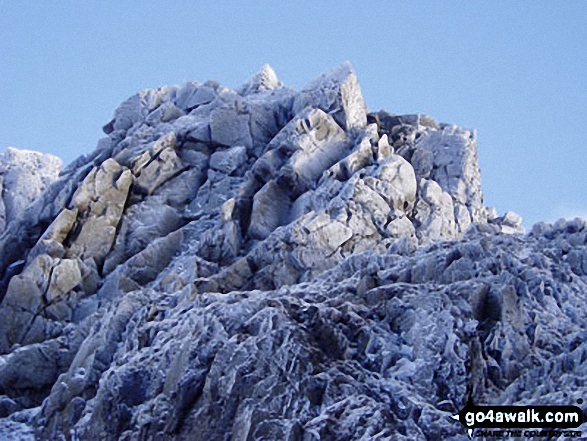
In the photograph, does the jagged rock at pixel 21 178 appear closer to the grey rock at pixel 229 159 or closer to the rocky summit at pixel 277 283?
the rocky summit at pixel 277 283

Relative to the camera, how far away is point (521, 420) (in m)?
28.6

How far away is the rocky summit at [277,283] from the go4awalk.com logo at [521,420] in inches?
18.6

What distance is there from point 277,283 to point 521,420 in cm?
1930

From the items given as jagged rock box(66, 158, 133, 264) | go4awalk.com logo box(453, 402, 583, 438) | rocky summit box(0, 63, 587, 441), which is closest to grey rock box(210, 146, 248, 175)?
rocky summit box(0, 63, 587, 441)

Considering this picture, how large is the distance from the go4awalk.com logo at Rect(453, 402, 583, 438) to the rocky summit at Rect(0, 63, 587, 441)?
47cm

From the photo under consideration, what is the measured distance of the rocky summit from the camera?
106 ft

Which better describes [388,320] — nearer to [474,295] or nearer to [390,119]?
[474,295]

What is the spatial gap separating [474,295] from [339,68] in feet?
109

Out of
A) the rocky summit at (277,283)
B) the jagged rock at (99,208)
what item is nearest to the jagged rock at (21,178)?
the rocky summit at (277,283)

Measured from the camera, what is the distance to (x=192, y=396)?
108ft

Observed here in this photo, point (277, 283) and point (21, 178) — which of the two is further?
point (21, 178)

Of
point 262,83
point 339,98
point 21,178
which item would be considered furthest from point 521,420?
point 21,178

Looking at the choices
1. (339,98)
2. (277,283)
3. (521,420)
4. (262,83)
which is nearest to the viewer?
(521,420)

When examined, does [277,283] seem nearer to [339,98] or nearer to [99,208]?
[99,208]
